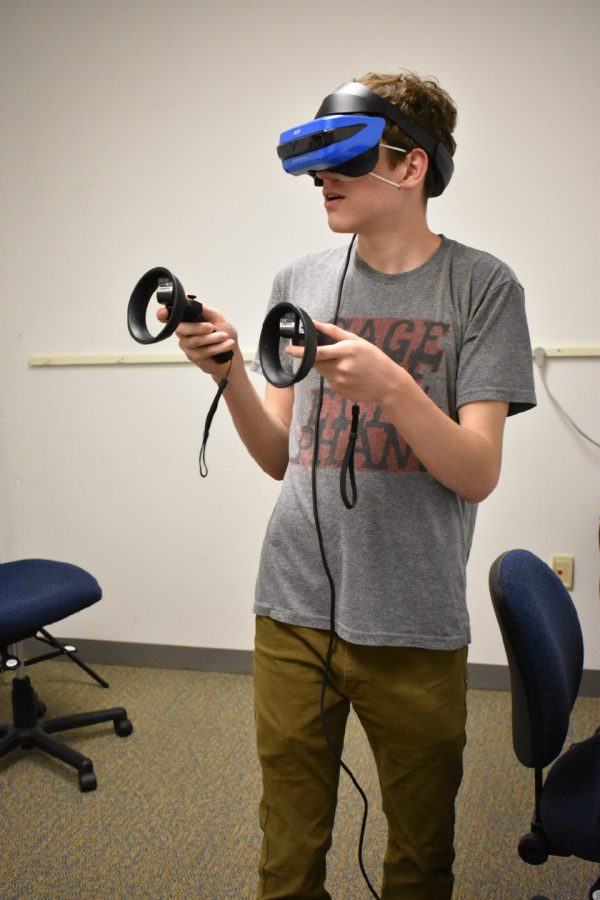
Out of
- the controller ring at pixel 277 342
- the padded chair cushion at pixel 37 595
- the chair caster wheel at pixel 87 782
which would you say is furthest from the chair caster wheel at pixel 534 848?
the padded chair cushion at pixel 37 595

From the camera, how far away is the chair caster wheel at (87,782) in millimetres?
2141

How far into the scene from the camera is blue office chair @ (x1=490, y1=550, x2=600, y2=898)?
4.02 ft

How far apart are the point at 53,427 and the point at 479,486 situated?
2319mm

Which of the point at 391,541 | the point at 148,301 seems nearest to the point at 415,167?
the point at 148,301

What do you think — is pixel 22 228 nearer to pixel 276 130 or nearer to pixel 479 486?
pixel 276 130

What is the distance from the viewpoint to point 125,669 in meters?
3.04

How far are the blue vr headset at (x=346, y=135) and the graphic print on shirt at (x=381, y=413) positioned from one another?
22cm

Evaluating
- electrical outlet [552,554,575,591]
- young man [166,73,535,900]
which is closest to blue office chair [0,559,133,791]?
young man [166,73,535,900]

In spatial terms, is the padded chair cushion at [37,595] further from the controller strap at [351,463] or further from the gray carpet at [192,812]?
the controller strap at [351,463]

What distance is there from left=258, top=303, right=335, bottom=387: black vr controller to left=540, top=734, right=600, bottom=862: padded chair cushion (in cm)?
84

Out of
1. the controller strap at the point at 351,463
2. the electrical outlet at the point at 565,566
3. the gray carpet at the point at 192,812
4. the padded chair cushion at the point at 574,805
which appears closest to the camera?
the controller strap at the point at 351,463

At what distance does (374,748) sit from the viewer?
1.16 m

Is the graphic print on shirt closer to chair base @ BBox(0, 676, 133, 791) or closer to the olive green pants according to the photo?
the olive green pants

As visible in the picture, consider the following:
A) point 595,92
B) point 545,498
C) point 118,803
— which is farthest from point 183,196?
point 118,803
